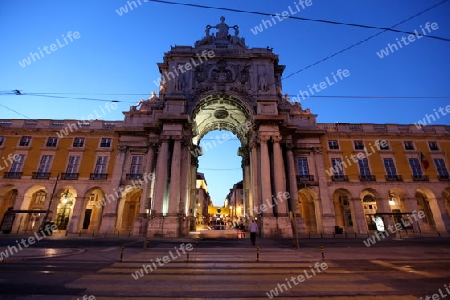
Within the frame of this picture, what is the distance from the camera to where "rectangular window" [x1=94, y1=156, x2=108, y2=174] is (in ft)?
93.4

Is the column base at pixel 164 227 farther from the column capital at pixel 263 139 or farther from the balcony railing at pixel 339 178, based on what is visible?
the balcony railing at pixel 339 178

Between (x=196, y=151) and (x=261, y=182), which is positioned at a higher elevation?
(x=196, y=151)

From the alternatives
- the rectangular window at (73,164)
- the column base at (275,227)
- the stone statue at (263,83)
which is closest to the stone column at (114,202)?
the rectangular window at (73,164)

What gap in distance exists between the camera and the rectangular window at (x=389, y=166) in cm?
2866

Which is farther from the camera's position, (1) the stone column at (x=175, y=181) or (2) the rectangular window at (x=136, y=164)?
(2) the rectangular window at (x=136, y=164)

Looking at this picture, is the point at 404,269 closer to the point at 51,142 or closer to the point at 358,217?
the point at 358,217

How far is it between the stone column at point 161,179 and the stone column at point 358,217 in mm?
22837

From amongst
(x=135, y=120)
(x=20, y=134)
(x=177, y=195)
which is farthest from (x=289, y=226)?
(x=20, y=134)

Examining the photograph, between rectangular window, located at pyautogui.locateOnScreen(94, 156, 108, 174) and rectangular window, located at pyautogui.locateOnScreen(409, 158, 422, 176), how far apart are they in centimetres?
4051

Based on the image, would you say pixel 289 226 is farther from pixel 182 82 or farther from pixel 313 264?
pixel 182 82

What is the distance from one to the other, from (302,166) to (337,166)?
4.56 metres

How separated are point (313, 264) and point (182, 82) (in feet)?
84.5

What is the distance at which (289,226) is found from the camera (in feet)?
72.2

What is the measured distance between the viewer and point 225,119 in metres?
34.9
